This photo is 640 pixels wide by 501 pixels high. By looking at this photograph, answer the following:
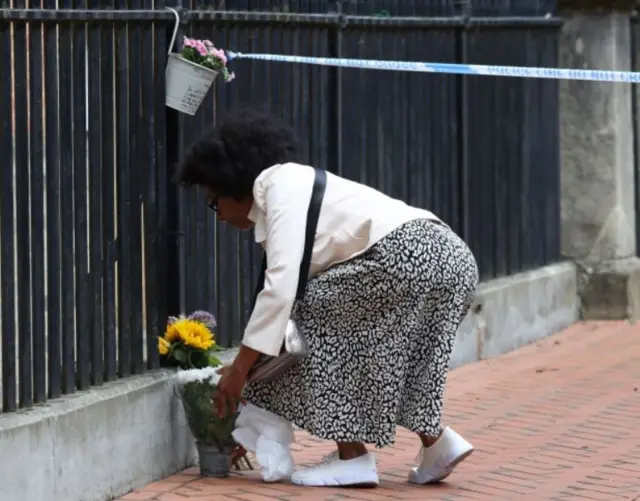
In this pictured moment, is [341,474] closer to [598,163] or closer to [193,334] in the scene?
[193,334]

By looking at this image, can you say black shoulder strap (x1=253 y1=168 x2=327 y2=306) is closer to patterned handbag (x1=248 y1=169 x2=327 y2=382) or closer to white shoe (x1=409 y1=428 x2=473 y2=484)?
patterned handbag (x1=248 y1=169 x2=327 y2=382)

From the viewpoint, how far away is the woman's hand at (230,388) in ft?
18.7

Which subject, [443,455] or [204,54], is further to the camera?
[204,54]

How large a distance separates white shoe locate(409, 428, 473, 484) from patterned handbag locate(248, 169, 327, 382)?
0.63 metres

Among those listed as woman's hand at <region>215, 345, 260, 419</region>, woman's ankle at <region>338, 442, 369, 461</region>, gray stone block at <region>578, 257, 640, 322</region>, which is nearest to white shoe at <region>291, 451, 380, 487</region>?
woman's ankle at <region>338, 442, 369, 461</region>

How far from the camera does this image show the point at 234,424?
19.7ft

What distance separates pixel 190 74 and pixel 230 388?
1.28 metres

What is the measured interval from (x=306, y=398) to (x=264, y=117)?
100 centimetres

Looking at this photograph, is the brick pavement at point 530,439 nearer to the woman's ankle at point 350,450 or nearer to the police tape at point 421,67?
the woman's ankle at point 350,450

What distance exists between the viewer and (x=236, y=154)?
575 cm

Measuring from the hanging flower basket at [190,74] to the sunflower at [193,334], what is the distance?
2.65 ft

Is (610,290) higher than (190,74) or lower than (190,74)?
lower

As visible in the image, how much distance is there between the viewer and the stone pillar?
410 inches

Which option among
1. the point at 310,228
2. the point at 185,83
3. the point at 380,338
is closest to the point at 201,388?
the point at 380,338
